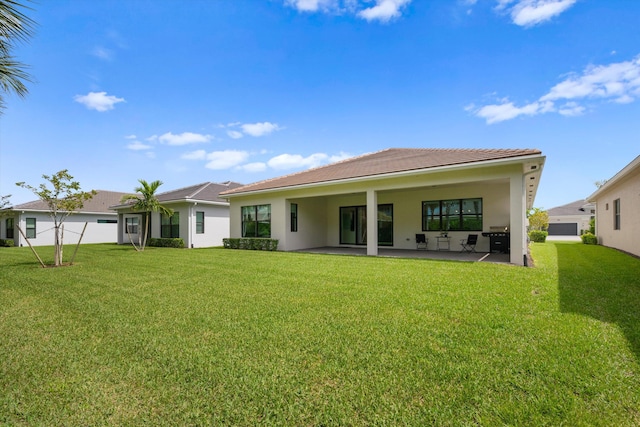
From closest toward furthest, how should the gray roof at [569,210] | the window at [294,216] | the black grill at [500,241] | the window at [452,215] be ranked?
the black grill at [500,241] → the window at [452,215] → the window at [294,216] → the gray roof at [569,210]

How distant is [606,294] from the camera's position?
5.64 m

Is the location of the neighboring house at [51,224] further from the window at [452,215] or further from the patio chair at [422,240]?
the window at [452,215]


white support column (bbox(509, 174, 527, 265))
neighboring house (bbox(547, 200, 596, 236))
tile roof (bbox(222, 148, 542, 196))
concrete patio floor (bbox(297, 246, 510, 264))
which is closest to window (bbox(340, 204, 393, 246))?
concrete patio floor (bbox(297, 246, 510, 264))

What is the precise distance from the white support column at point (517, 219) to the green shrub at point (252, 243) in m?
9.90

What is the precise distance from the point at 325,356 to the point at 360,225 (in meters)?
13.5

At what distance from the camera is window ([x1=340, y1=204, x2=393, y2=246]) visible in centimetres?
1545

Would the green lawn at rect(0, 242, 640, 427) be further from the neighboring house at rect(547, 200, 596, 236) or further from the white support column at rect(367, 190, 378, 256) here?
the neighboring house at rect(547, 200, 596, 236)

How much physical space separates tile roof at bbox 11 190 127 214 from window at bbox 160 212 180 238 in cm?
563

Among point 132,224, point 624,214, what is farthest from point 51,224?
point 624,214

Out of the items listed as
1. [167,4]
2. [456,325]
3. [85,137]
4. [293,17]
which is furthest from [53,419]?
[85,137]

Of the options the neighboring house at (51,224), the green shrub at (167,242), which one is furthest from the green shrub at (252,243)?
the neighboring house at (51,224)

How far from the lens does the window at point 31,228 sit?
934 inches

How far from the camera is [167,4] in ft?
34.1

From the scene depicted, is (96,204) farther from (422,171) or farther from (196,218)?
(422,171)
